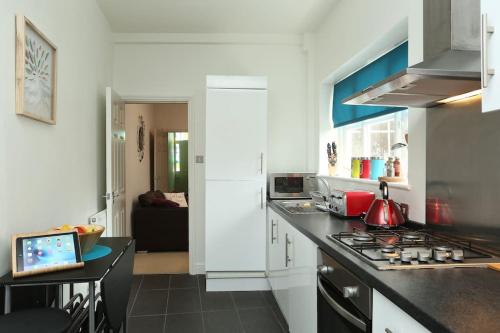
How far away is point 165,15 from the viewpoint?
142 inches

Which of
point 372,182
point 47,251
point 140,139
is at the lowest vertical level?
point 47,251

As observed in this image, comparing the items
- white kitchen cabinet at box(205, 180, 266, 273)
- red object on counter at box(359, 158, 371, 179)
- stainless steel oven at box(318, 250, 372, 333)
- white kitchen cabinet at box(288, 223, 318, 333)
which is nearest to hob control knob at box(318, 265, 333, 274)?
stainless steel oven at box(318, 250, 372, 333)

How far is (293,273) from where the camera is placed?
7.97 feet

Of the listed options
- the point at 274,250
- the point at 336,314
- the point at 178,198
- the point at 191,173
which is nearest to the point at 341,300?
the point at 336,314

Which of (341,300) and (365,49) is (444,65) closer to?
(341,300)

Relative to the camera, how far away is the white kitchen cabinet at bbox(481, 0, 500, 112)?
109cm

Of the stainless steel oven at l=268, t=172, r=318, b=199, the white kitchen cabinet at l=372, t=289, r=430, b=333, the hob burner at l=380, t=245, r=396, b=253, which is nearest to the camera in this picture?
the white kitchen cabinet at l=372, t=289, r=430, b=333

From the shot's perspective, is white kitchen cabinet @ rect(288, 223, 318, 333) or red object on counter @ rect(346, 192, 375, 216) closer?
white kitchen cabinet @ rect(288, 223, 318, 333)

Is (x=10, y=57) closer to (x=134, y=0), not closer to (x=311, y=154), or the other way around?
(x=134, y=0)

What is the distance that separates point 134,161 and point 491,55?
5.63 metres

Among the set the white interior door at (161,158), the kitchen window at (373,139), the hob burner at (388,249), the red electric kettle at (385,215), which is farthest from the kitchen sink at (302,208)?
the white interior door at (161,158)

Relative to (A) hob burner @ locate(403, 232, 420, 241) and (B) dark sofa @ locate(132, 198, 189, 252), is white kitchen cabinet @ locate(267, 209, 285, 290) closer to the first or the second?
(A) hob burner @ locate(403, 232, 420, 241)

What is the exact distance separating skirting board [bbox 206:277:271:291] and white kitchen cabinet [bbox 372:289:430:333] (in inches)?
97.8

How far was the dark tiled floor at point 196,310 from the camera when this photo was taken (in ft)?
9.16
